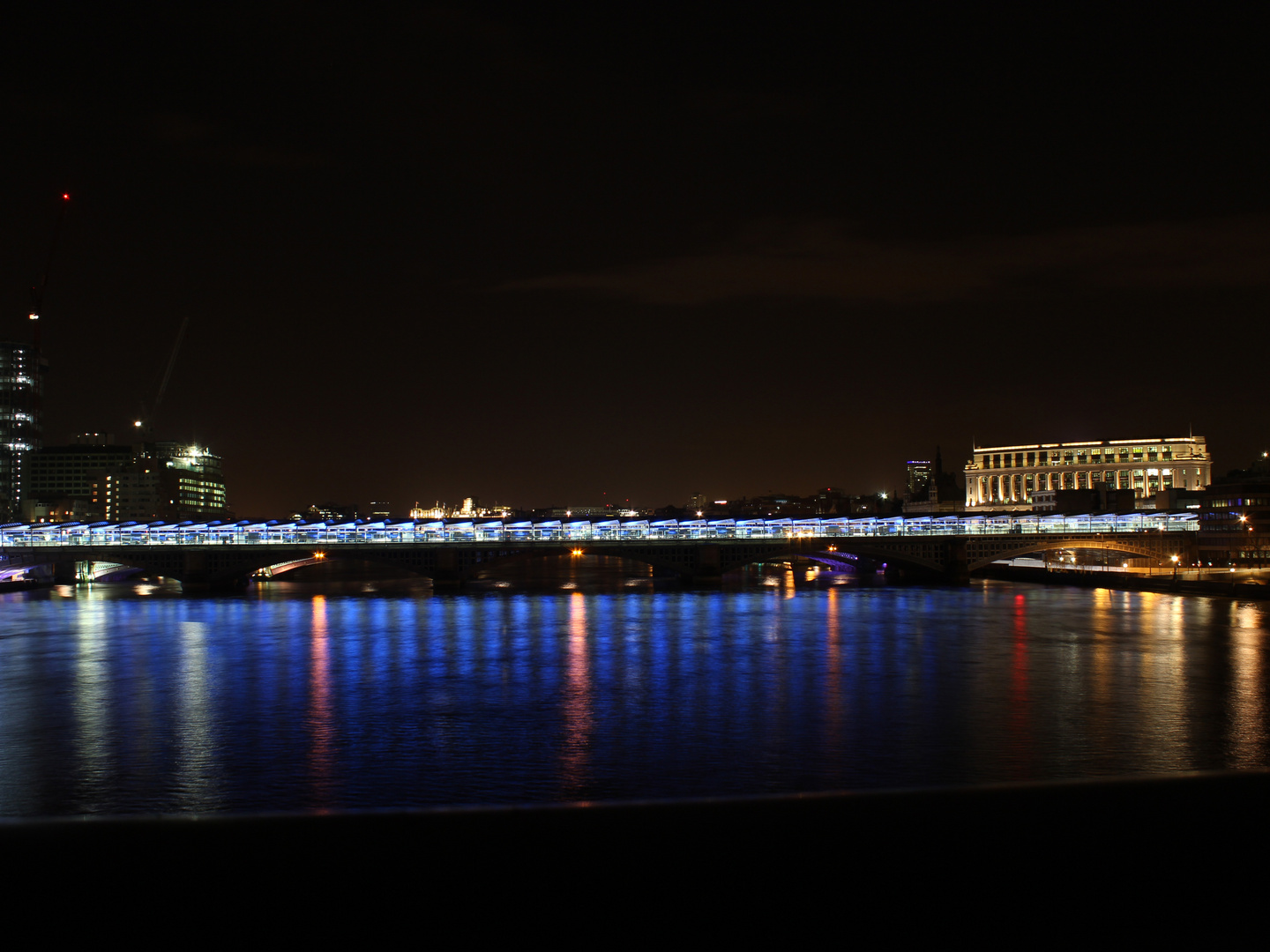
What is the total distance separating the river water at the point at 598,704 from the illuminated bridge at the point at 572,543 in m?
21.4

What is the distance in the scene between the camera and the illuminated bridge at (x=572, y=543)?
87812 millimetres

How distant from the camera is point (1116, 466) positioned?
186750 mm

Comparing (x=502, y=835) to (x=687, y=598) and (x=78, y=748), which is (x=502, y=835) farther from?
(x=687, y=598)

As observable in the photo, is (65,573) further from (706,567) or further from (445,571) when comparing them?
(706,567)

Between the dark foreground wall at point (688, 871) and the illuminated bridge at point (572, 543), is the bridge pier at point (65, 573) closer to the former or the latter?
the illuminated bridge at point (572, 543)

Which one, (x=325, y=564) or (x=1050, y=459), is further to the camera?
(x=1050, y=459)

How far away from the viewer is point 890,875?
41.5ft

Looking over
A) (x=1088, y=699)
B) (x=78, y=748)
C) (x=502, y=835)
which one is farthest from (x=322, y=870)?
(x=1088, y=699)

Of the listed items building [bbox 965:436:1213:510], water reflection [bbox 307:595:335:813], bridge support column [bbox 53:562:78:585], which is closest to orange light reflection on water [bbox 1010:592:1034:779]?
water reflection [bbox 307:595:335:813]

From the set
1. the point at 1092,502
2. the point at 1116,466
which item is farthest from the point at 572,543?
the point at 1116,466

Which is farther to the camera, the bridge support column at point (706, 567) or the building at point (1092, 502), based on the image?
the building at point (1092, 502)

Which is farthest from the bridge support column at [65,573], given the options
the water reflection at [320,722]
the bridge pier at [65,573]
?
the water reflection at [320,722]

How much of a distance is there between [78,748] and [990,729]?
994 inches

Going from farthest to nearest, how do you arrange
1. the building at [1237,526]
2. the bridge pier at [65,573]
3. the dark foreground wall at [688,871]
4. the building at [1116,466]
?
1. the building at [1116,466]
2. the bridge pier at [65,573]
3. the building at [1237,526]
4. the dark foreground wall at [688,871]
